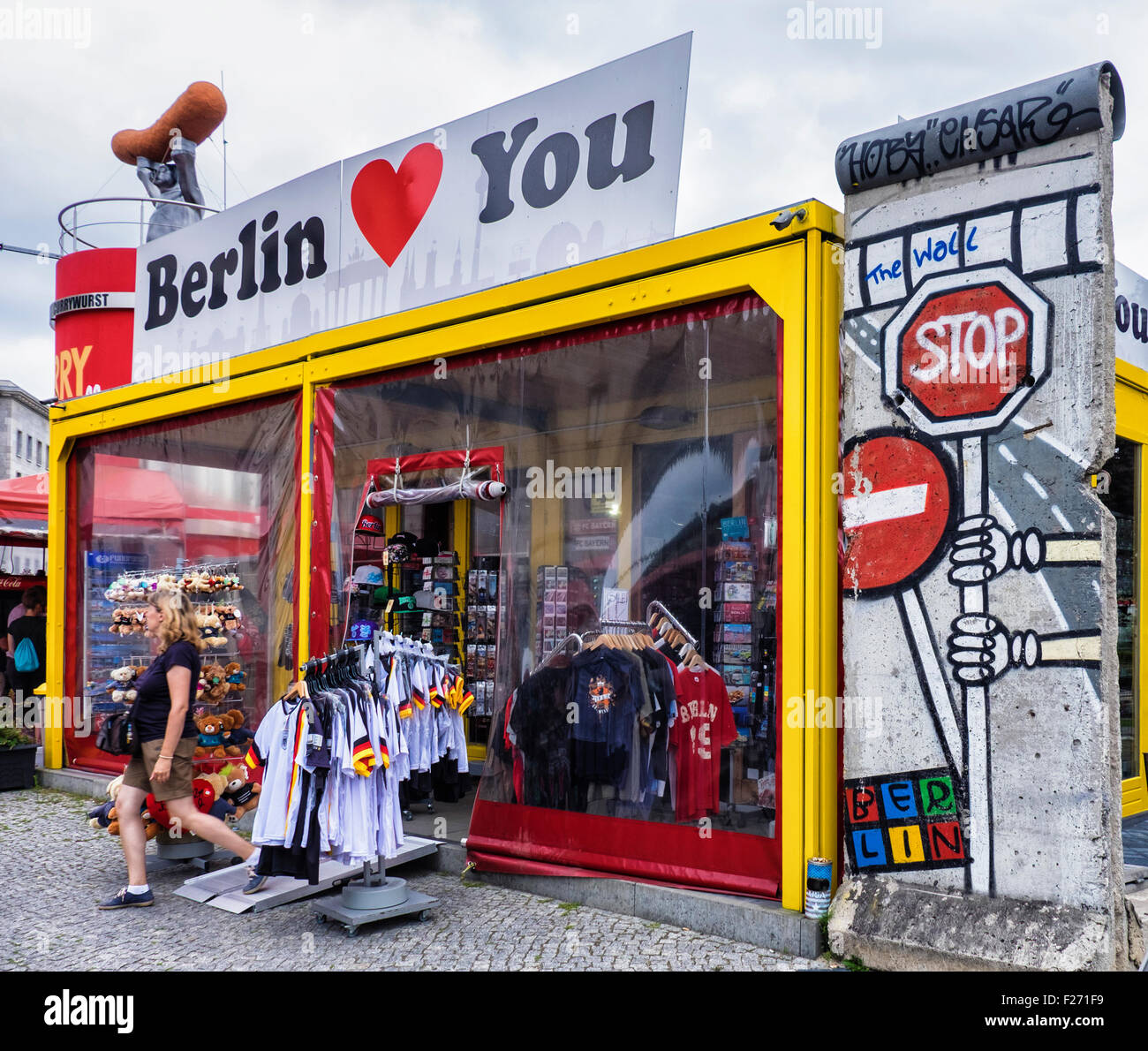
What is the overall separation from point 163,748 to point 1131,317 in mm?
6956

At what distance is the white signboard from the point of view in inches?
266

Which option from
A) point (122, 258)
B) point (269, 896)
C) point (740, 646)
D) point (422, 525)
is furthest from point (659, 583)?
point (122, 258)

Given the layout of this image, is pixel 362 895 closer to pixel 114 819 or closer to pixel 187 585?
pixel 114 819

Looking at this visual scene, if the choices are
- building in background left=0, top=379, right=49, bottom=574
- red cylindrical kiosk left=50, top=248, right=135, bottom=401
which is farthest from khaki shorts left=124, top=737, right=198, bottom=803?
building in background left=0, top=379, right=49, bottom=574

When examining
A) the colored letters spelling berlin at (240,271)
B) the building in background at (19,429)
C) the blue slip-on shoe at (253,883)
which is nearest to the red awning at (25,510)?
the colored letters spelling berlin at (240,271)

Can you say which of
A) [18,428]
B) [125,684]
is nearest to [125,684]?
[125,684]

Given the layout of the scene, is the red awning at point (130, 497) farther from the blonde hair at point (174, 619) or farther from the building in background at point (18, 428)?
the building in background at point (18, 428)

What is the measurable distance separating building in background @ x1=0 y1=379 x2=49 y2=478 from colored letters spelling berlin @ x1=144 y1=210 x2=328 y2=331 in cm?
3069

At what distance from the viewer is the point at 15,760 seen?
28.4 ft

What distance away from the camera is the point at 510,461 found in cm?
589

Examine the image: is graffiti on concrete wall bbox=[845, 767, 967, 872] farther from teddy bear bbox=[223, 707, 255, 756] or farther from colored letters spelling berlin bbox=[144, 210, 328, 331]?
colored letters spelling berlin bbox=[144, 210, 328, 331]

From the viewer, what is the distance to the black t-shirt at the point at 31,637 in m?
10.3

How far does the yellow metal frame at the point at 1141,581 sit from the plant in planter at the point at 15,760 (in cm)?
896

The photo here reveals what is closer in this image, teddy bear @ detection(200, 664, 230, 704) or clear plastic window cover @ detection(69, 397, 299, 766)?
teddy bear @ detection(200, 664, 230, 704)
